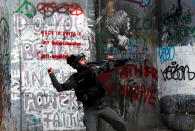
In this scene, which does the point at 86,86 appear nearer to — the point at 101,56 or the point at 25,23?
the point at 101,56

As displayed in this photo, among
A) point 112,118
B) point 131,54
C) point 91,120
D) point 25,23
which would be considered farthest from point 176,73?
point 25,23

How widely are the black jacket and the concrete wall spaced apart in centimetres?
180

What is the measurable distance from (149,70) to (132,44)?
0.74 meters

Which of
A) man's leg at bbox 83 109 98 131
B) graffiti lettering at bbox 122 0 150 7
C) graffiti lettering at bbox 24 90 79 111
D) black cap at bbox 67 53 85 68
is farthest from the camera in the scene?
graffiti lettering at bbox 122 0 150 7

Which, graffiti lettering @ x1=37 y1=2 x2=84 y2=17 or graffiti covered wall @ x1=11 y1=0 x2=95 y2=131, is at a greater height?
graffiti lettering @ x1=37 y1=2 x2=84 y2=17

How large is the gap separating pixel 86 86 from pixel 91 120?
1.88ft

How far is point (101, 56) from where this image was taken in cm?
745

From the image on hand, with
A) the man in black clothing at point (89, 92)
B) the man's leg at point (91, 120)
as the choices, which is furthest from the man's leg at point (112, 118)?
the man's leg at point (91, 120)

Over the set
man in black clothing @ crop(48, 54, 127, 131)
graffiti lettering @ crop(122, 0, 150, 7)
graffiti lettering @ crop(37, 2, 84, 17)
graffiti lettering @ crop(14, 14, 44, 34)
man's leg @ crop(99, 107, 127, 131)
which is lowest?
man's leg @ crop(99, 107, 127, 131)

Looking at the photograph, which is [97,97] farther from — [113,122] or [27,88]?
[27,88]

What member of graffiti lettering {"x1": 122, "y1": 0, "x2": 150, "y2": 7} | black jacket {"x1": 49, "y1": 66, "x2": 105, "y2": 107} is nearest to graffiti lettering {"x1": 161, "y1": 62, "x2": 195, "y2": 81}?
graffiti lettering {"x1": 122, "y1": 0, "x2": 150, "y2": 7}

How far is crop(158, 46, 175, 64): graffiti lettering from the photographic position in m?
7.47

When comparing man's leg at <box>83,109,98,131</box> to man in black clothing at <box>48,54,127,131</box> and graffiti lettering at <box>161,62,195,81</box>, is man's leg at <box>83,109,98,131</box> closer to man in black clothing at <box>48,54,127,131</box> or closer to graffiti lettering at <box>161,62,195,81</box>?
man in black clothing at <box>48,54,127,131</box>

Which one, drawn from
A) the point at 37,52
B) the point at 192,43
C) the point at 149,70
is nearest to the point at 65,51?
→ the point at 37,52
